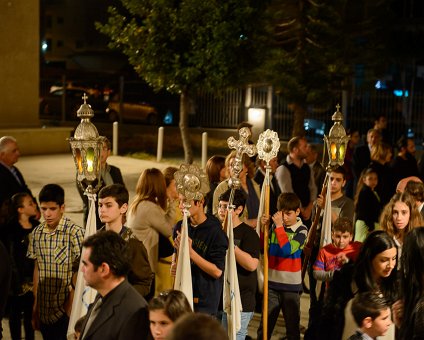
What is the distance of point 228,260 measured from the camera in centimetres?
694

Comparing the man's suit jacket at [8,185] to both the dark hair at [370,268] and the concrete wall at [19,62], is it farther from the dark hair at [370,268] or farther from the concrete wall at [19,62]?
the concrete wall at [19,62]

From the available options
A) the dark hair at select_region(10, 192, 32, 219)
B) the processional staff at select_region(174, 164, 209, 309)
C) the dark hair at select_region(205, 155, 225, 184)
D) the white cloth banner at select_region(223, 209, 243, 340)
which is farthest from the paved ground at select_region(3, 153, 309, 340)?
the processional staff at select_region(174, 164, 209, 309)

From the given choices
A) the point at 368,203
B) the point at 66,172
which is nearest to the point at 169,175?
the point at 368,203

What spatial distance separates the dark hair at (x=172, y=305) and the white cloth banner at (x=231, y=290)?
2.15 metres

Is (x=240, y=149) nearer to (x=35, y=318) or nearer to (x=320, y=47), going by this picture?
(x=35, y=318)

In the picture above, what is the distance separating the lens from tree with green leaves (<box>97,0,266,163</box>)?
19.1 metres

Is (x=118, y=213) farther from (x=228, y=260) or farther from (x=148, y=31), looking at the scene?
(x=148, y=31)

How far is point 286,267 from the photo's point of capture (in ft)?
25.7

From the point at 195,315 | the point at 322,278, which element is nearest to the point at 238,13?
the point at 322,278

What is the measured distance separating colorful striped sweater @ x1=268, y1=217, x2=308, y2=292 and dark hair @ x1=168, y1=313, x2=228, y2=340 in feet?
13.9

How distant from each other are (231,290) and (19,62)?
49.9 ft

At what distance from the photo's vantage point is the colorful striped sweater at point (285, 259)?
781cm

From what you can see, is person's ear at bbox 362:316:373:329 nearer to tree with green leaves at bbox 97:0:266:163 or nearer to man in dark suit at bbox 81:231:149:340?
man in dark suit at bbox 81:231:149:340

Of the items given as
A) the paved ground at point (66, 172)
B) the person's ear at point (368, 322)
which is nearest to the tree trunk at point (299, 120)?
the paved ground at point (66, 172)
